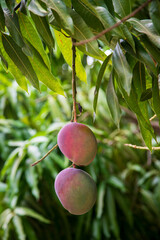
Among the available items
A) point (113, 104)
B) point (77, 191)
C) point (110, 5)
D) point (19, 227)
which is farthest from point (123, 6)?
point (19, 227)

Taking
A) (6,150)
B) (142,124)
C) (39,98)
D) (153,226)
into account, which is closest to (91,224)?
(153,226)

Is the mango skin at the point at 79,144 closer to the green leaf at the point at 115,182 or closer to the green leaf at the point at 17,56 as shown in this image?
the green leaf at the point at 17,56

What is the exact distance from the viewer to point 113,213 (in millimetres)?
1623

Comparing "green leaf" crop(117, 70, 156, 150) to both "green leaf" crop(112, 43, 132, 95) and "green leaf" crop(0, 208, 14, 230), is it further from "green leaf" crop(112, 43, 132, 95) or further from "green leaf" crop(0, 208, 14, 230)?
"green leaf" crop(0, 208, 14, 230)

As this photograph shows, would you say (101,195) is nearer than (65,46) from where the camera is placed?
No

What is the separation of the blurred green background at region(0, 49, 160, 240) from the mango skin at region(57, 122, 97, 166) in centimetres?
89

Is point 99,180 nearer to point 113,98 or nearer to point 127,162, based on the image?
point 127,162

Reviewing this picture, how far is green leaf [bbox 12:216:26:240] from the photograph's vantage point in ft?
4.36

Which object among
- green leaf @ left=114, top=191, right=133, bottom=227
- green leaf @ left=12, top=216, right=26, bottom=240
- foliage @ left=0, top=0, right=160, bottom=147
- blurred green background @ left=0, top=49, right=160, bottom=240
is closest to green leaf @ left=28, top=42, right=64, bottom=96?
foliage @ left=0, top=0, right=160, bottom=147

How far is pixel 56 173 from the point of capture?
1.40 metres

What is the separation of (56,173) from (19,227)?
30 cm

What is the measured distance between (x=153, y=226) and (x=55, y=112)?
0.98 metres

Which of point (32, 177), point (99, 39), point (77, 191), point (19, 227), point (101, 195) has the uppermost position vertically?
point (99, 39)

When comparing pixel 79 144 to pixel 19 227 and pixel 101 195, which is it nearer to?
pixel 19 227
